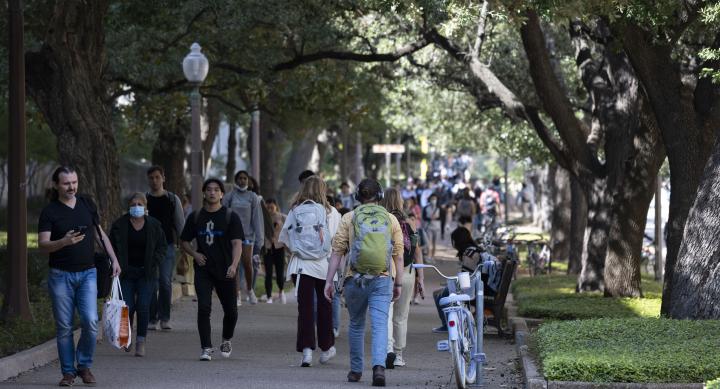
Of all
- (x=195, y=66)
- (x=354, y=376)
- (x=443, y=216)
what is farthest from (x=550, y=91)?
(x=443, y=216)

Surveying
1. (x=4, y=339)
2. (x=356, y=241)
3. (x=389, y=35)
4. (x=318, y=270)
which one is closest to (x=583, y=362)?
(x=356, y=241)

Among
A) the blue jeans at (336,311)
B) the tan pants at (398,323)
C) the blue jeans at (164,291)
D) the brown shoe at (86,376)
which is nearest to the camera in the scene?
the brown shoe at (86,376)

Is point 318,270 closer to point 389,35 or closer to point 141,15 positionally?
point 141,15

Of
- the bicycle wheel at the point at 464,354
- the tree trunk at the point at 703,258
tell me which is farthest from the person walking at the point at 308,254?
the tree trunk at the point at 703,258

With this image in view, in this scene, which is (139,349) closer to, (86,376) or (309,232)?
(309,232)

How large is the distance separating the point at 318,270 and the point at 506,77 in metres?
16.7

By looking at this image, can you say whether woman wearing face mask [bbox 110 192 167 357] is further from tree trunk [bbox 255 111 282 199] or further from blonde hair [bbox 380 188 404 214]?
tree trunk [bbox 255 111 282 199]

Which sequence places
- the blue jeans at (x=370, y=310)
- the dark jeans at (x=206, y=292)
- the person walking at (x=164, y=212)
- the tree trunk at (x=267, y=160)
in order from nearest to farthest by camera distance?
1. the blue jeans at (x=370, y=310)
2. the dark jeans at (x=206, y=292)
3. the person walking at (x=164, y=212)
4. the tree trunk at (x=267, y=160)

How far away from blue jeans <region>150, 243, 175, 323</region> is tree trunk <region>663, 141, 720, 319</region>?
5.26 meters

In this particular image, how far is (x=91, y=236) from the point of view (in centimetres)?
1023

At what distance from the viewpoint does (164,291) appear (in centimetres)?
1483

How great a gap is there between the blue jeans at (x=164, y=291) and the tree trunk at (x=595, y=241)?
7.07 metres

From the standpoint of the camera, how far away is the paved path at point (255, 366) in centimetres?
1061

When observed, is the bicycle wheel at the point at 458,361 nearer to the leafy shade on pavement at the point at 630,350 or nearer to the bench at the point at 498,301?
the leafy shade on pavement at the point at 630,350
